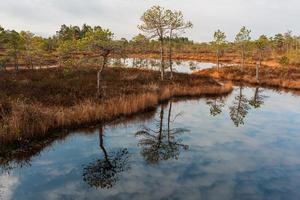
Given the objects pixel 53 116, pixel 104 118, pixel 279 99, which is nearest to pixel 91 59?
pixel 104 118

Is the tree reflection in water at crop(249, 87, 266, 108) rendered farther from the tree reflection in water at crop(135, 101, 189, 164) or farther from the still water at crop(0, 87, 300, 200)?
the tree reflection in water at crop(135, 101, 189, 164)

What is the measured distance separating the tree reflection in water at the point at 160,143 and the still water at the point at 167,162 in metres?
0.05

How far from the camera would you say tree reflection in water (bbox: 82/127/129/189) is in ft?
37.3

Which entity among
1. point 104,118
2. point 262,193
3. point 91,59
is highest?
point 91,59

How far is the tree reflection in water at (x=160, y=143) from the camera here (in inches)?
567

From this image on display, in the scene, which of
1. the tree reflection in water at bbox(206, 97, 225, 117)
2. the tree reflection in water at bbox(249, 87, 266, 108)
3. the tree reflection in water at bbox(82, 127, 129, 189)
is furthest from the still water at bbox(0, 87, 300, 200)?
the tree reflection in water at bbox(249, 87, 266, 108)

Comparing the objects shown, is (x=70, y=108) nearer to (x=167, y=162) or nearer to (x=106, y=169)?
(x=106, y=169)

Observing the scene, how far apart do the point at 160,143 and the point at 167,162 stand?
2822 mm

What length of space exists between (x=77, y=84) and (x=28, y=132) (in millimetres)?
13740

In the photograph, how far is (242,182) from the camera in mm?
11742

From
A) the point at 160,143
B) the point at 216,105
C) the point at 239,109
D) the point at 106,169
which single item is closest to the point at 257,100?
the point at 239,109

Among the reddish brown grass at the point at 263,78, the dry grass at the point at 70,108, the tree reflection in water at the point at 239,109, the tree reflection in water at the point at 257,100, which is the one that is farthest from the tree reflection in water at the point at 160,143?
the reddish brown grass at the point at 263,78

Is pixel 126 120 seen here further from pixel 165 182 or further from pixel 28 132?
pixel 165 182

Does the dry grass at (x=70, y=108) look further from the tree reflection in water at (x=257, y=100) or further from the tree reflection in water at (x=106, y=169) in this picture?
the tree reflection in water at (x=257, y=100)
